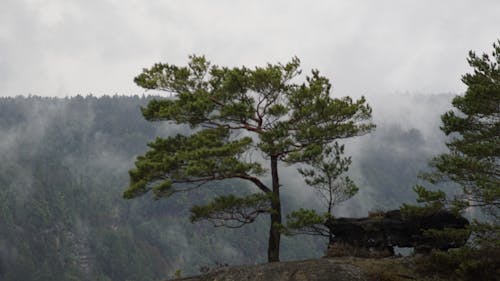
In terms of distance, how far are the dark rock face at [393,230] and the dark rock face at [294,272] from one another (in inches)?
173

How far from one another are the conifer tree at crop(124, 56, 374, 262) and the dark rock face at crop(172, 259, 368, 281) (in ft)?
15.0

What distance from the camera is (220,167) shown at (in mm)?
23719

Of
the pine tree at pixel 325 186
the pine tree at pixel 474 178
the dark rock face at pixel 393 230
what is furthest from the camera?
the pine tree at pixel 325 186

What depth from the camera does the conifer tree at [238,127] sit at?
2366 cm

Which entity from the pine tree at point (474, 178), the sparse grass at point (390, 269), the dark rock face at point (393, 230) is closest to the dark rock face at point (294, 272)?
the sparse grass at point (390, 269)

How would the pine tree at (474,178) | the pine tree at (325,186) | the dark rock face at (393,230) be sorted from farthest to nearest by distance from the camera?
the pine tree at (325,186) < the dark rock face at (393,230) < the pine tree at (474,178)

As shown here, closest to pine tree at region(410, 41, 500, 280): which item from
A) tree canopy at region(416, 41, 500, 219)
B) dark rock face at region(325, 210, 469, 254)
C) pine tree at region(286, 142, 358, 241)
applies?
tree canopy at region(416, 41, 500, 219)

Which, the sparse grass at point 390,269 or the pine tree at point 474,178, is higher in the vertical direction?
the pine tree at point 474,178

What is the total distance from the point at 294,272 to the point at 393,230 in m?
6.43

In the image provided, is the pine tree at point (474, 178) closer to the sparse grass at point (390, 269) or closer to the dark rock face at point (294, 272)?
the sparse grass at point (390, 269)

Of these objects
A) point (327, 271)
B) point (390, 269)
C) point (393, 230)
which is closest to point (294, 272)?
point (327, 271)

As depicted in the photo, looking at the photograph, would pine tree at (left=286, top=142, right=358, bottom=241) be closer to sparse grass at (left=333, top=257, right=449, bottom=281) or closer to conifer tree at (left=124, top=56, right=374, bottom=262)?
conifer tree at (left=124, top=56, right=374, bottom=262)

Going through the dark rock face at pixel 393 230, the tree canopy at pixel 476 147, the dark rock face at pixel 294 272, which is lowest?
the dark rock face at pixel 294 272

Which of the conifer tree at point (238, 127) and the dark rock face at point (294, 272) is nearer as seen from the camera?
the dark rock face at point (294, 272)
